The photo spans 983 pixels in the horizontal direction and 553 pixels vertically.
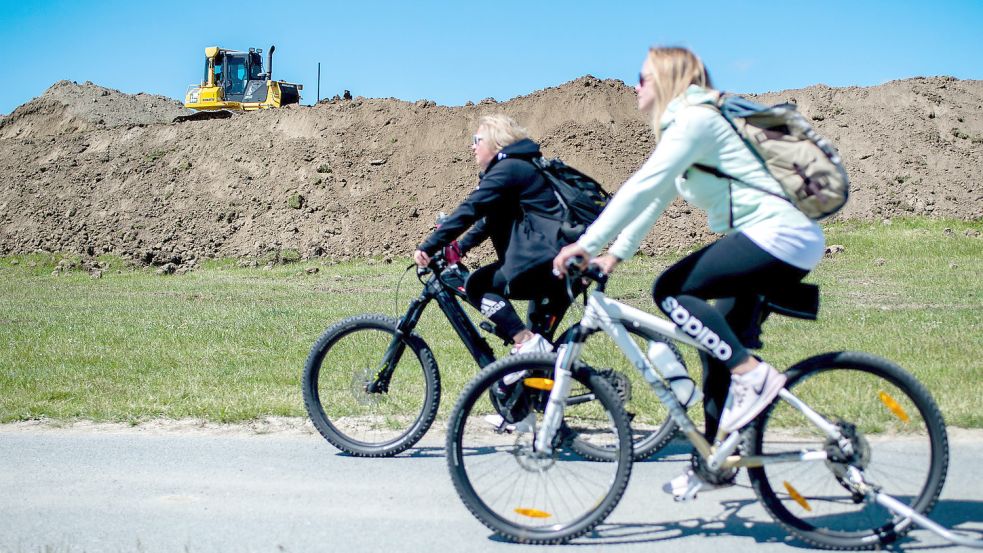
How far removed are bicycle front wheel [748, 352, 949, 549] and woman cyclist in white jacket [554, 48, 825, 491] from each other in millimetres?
229

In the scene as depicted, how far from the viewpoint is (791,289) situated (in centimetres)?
423

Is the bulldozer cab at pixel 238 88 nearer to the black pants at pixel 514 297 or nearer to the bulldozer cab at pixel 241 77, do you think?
the bulldozer cab at pixel 241 77

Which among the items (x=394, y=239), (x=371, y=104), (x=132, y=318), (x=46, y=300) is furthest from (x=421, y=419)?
(x=371, y=104)

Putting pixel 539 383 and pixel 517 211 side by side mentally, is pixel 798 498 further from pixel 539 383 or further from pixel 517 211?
pixel 517 211

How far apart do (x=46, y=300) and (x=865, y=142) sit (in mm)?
27363

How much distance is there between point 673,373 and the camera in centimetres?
438

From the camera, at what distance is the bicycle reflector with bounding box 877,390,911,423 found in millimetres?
4182

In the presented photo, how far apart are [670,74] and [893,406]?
176 cm

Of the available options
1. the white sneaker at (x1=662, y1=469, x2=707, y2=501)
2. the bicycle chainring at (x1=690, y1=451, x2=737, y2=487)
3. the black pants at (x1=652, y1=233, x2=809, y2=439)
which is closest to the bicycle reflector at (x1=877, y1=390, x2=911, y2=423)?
the black pants at (x1=652, y1=233, x2=809, y2=439)

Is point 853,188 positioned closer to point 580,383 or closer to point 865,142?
point 865,142

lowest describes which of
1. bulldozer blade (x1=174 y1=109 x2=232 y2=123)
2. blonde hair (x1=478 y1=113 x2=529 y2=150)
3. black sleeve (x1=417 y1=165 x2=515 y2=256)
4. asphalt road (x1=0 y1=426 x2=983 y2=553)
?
asphalt road (x1=0 y1=426 x2=983 y2=553)

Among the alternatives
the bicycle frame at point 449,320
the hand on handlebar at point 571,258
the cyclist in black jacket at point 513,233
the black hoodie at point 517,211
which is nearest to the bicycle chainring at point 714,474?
the hand on handlebar at point 571,258

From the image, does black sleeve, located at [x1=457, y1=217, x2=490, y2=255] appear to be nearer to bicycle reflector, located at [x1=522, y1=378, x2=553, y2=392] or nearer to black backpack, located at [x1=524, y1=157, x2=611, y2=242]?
black backpack, located at [x1=524, y1=157, x2=611, y2=242]

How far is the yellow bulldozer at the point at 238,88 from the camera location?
42.0 meters
